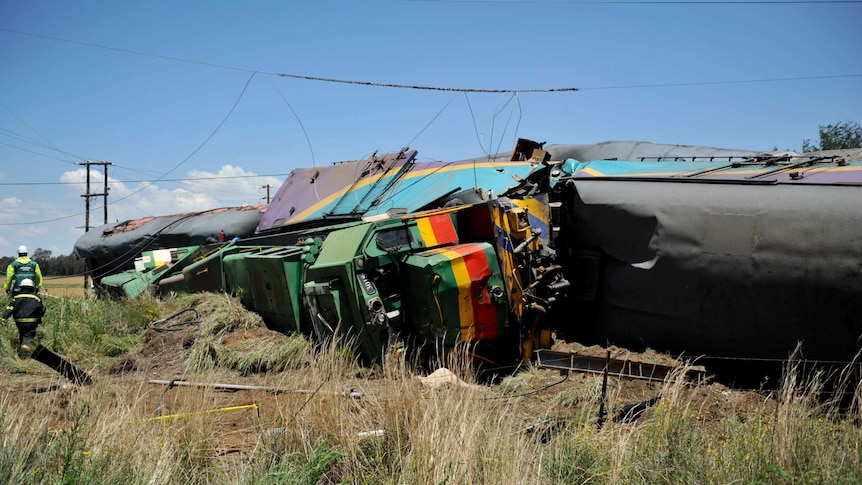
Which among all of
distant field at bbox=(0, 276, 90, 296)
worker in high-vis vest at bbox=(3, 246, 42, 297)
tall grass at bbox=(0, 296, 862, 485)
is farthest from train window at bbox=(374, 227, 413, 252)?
distant field at bbox=(0, 276, 90, 296)

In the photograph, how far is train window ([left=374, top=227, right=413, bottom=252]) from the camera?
257 inches

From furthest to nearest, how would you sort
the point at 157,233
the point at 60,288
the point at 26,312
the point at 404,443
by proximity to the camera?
1. the point at 60,288
2. the point at 157,233
3. the point at 26,312
4. the point at 404,443

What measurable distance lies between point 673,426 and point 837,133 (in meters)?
27.6

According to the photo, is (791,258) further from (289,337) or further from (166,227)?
(166,227)

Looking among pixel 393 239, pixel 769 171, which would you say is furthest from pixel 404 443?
pixel 769 171

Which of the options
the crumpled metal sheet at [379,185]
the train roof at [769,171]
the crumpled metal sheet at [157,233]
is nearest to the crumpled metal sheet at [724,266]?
the train roof at [769,171]

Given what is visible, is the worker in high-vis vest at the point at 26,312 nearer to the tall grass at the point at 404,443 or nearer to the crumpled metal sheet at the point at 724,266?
the tall grass at the point at 404,443

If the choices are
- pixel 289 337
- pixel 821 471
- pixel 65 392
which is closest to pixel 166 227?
pixel 289 337

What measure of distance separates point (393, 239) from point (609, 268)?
95.5 inches

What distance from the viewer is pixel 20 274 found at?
10477mm

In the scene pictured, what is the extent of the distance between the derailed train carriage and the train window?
0.01 m

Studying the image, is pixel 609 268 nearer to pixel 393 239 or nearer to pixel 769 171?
pixel 769 171

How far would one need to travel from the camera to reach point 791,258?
558cm

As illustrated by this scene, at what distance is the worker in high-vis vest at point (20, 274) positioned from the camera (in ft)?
Answer: 34.1
